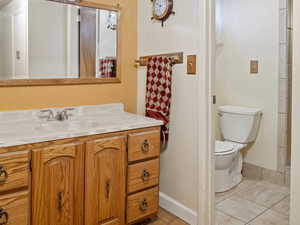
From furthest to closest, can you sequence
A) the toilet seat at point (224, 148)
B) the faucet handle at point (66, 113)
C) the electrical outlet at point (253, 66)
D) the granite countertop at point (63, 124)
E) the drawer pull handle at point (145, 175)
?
the electrical outlet at point (253, 66), the toilet seat at point (224, 148), the faucet handle at point (66, 113), the drawer pull handle at point (145, 175), the granite countertop at point (63, 124)

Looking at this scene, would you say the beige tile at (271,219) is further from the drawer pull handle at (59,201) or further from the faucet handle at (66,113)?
the faucet handle at (66,113)

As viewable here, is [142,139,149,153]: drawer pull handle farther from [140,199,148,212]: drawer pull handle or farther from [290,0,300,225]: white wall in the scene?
[290,0,300,225]: white wall

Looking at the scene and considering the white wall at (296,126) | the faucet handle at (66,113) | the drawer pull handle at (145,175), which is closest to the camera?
the white wall at (296,126)

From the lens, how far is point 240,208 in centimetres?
225

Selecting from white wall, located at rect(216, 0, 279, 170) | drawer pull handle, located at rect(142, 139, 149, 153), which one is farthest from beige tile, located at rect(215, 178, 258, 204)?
drawer pull handle, located at rect(142, 139, 149, 153)

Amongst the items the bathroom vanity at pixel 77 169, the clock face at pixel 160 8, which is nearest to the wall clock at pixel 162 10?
the clock face at pixel 160 8

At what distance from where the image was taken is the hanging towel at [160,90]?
6.71ft

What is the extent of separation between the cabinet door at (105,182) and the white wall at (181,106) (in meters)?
0.50

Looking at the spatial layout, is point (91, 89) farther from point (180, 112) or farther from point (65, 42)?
point (180, 112)

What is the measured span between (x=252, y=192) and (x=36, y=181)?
194 centimetres

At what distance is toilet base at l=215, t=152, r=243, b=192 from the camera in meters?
2.56

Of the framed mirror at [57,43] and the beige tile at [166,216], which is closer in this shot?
the framed mirror at [57,43]

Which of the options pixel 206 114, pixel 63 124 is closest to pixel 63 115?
pixel 63 124

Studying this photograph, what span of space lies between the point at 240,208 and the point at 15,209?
1686 mm
